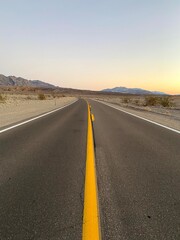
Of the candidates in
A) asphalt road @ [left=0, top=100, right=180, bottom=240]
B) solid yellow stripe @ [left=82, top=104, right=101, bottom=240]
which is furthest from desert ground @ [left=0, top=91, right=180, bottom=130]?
solid yellow stripe @ [left=82, top=104, right=101, bottom=240]

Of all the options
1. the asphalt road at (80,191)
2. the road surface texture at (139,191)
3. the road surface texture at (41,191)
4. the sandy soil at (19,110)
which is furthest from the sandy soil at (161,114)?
the sandy soil at (19,110)

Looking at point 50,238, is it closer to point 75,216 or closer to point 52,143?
point 75,216

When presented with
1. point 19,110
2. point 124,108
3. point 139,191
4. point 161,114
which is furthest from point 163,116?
point 139,191

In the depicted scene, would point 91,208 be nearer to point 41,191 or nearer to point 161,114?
point 41,191

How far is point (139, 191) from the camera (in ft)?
12.8

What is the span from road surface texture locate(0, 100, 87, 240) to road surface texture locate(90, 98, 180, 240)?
392mm

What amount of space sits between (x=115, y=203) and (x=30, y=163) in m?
2.54

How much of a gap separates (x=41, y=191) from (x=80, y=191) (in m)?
0.60

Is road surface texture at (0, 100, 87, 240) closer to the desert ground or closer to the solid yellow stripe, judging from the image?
the solid yellow stripe

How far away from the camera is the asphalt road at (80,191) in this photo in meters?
2.80

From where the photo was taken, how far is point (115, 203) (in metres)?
3.44

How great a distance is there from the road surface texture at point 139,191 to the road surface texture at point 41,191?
39 cm

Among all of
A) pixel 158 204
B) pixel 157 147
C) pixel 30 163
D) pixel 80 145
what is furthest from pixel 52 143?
pixel 158 204

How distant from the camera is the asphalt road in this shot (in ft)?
9.19
